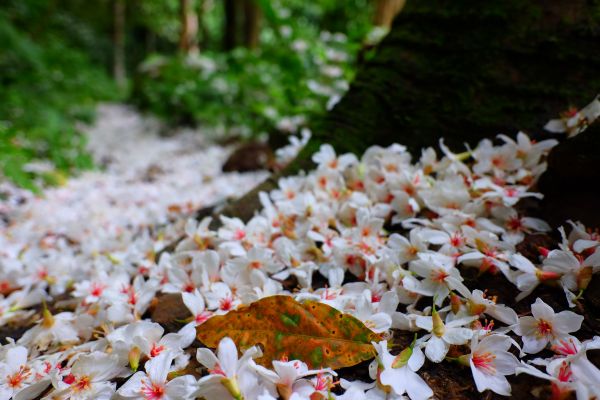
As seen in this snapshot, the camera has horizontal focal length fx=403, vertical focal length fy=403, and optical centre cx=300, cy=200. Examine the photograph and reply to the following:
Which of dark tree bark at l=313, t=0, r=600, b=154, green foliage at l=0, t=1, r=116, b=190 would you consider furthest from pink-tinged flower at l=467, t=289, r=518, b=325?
green foliage at l=0, t=1, r=116, b=190

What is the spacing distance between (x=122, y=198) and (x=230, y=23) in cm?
640

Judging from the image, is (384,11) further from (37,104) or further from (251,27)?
(37,104)

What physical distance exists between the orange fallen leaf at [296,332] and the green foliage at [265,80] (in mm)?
1801

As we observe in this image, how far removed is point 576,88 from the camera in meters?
1.66

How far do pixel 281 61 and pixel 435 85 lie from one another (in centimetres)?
239

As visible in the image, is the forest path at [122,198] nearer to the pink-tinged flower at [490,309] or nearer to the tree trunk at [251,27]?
the pink-tinged flower at [490,309]

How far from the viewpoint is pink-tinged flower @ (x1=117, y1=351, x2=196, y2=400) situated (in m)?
0.94

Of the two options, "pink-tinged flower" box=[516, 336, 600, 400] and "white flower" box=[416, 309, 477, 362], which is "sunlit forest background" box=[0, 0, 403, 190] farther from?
"pink-tinged flower" box=[516, 336, 600, 400]

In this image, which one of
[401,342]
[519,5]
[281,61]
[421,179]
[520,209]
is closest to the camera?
[401,342]

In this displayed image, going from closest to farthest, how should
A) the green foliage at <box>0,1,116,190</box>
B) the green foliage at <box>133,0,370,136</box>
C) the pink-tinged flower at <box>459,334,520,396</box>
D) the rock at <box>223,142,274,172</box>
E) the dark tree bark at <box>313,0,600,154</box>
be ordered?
1. the pink-tinged flower at <box>459,334,520,396</box>
2. the dark tree bark at <box>313,0,600,154</box>
3. the green foliage at <box>0,1,116,190</box>
4. the green foliage at <box>133,0,370,136</box>
5. the rock at <box>223,142,274,172</box>

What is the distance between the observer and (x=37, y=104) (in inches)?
144

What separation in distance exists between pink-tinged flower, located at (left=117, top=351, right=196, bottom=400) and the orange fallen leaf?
0.13 m

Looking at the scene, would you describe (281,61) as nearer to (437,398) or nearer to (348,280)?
(348,280)

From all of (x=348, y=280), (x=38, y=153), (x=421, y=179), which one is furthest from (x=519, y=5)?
(x=38, y=153)
